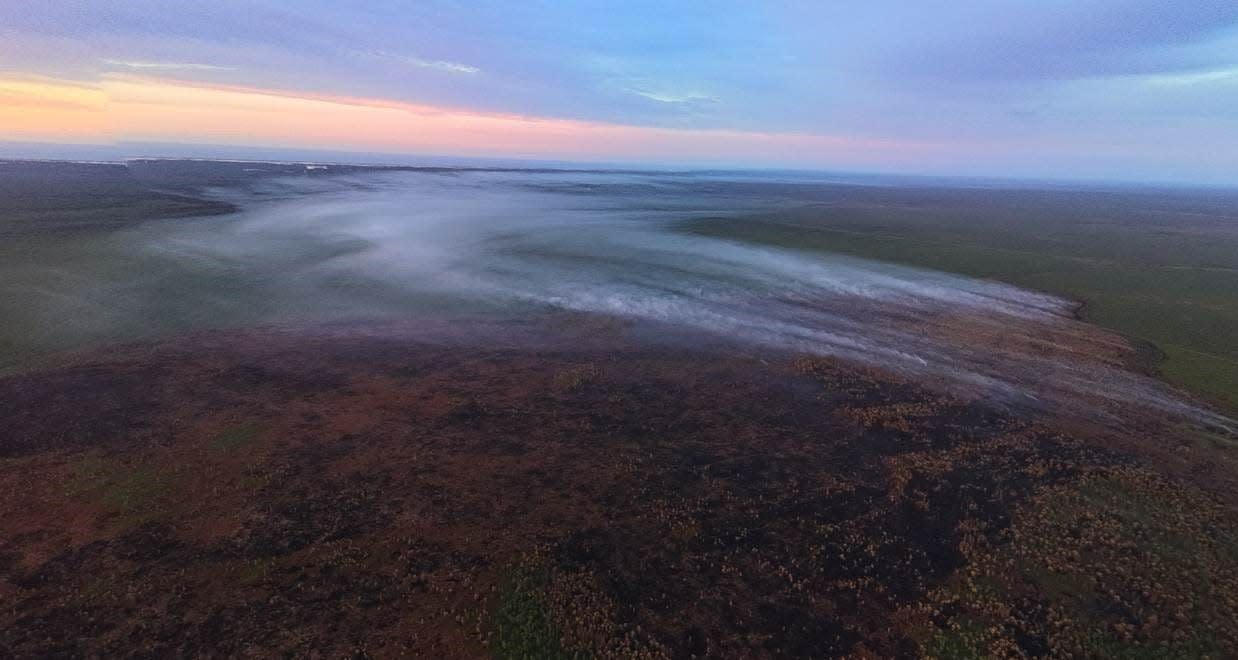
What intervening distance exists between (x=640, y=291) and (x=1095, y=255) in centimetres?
5899

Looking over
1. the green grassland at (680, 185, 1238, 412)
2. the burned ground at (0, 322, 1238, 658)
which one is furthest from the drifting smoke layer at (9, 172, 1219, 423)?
the burned ground at (0, 322, 1238, 658)

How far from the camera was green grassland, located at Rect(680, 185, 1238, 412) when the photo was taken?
120ft

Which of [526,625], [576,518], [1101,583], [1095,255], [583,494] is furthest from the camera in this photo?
[1095,255]

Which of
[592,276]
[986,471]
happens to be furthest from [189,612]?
[592,276]

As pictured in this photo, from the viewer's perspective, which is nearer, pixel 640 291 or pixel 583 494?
pixel 583 494

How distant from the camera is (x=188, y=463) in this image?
18234 mm

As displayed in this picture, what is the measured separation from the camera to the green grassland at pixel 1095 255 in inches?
1437

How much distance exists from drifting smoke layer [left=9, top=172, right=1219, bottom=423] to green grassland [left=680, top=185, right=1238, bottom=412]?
3.56m

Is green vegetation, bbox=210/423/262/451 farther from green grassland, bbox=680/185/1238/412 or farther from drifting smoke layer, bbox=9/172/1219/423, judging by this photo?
green grassland, bbox=680/185/1238/412

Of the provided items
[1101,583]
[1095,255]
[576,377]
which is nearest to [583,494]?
[576,377]

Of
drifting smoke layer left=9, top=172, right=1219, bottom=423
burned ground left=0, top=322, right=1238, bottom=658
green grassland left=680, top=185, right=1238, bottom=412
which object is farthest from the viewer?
green grassland left=680, top=185, right=1238, bottom=412

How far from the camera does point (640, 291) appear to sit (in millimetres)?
42812

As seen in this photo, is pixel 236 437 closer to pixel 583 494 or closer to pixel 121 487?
pixel 121 487

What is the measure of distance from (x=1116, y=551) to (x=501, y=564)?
16.4 m
